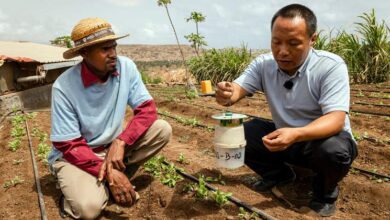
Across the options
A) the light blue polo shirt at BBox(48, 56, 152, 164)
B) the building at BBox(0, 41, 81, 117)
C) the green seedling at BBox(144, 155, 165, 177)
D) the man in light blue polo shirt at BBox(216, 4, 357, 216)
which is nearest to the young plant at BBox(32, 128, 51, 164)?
the green seedling at BBox(144, 155, 165, 177)

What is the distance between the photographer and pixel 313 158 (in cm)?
286

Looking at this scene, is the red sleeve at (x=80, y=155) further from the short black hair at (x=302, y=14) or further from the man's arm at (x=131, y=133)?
the short black hair at (x=302, y=14)

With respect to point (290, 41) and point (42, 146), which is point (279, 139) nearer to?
point (290, 41)

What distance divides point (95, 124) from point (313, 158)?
1731 millimetres

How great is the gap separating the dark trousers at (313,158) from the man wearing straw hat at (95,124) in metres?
0.86

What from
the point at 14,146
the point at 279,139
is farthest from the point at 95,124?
the point at 14,146

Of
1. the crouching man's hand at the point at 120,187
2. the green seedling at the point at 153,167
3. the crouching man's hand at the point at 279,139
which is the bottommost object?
the green seedling at the point at 153,167

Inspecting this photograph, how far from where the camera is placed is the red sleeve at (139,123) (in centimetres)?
320

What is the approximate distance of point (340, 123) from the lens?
106 inches

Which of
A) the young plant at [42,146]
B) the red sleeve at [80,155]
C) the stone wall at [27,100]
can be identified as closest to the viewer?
the red sleeve at [80,155]

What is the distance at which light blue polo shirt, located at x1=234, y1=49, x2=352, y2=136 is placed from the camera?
273cm

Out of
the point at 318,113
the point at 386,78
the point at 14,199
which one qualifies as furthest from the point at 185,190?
the point at 386,78

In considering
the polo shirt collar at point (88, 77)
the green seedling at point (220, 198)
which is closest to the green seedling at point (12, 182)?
the polo shirt collar at point (88, 77)

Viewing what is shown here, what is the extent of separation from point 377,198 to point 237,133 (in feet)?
4.84
